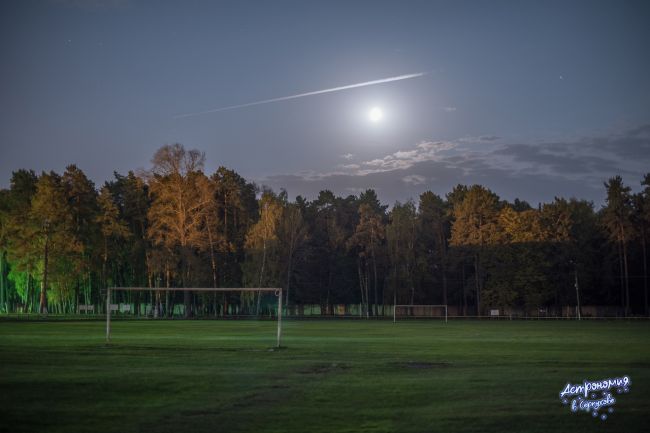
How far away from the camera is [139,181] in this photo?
291 feet

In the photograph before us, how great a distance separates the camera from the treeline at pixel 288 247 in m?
89.1

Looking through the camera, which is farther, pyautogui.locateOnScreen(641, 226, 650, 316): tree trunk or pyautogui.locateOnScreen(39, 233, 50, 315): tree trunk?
Answer: pyautogui.locateOnScreen(641, 226, 650, 316): tree trunk

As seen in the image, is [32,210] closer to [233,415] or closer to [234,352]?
[234,352]

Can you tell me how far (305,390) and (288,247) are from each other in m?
82.9

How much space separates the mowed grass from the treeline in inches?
2390

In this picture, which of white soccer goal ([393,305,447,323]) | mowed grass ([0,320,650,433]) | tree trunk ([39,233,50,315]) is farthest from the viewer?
white soccer goal ([393,305,447,323])

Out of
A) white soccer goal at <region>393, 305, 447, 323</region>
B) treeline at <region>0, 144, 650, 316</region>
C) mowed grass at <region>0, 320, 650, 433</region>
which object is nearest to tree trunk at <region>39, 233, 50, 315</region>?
treeline at <region>0, 144, 650, 316</region>

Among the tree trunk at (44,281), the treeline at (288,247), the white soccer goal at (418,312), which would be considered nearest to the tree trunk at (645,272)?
the treeline at (288,247)

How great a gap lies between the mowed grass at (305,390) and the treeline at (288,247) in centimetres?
6071

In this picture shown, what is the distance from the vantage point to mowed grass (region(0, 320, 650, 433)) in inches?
536

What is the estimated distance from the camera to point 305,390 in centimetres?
1803

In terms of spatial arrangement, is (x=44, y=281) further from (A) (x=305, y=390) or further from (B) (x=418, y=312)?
(A) (x=305, y=390)

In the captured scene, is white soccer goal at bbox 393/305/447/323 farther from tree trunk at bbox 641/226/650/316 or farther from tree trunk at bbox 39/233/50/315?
tree trunk at bbox 39/233/50/315

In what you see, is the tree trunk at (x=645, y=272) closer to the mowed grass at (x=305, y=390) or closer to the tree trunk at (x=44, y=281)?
the mowed grass at (x=305, y=390)
